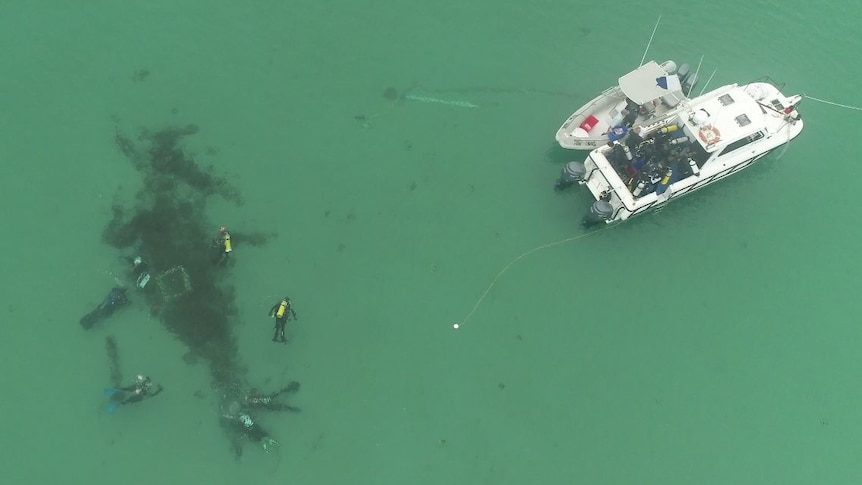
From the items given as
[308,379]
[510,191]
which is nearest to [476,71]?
[510,191]

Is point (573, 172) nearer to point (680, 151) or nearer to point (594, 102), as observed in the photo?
point (594, 102)

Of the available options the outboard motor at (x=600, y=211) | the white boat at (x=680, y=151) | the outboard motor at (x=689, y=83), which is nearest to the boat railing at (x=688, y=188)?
the white boat at (x=680, y=151)

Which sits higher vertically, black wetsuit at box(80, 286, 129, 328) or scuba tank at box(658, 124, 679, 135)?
scuba tank at box(658, 124, 679, 135)

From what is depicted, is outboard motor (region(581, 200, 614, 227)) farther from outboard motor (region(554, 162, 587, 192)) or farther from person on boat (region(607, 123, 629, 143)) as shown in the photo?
person on boat (region(607, 123, 629, 143))

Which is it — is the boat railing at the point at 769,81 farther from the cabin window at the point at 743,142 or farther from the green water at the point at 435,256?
the cabin window at the point at 743,142

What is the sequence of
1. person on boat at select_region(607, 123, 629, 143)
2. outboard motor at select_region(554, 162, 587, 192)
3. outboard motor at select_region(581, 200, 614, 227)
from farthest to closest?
person on boat at select_region(607, 123, 629, 143) < outboard motor at select_region(554, 162, 587, 192) < outboard motor at select_region(581, 200, 614, 227)

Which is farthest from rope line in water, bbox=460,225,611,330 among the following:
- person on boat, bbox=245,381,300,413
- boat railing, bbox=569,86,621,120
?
person on boat, bbox=245,381,300,413
